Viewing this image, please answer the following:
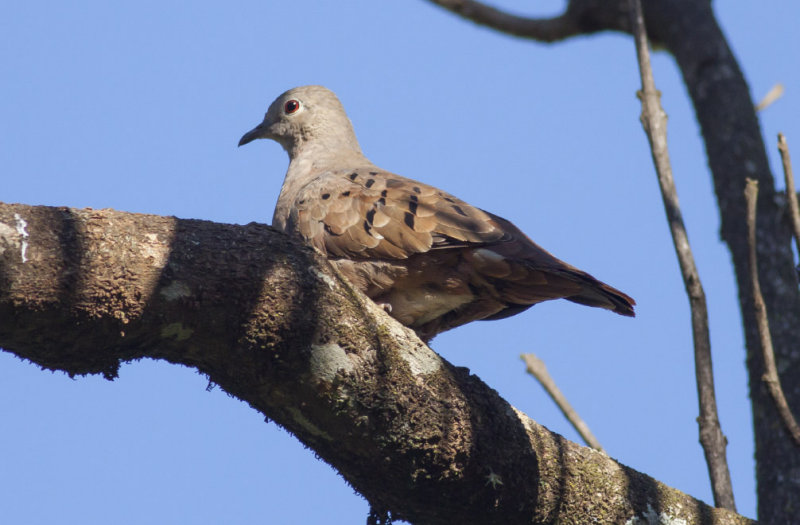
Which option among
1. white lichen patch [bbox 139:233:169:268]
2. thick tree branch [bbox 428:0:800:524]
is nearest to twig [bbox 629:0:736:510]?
thick tree branch [bbox 428:0:800:524]

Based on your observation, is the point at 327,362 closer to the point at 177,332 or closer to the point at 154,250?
the point at 177,332

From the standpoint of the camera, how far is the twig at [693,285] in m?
3.83

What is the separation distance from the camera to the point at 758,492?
4316 mm

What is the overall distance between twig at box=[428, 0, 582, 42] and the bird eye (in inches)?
91.4

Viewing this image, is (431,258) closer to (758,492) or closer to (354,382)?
(354,382)

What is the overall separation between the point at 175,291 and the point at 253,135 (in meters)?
4.24

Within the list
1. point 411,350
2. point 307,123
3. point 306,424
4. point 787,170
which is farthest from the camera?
point 307,123

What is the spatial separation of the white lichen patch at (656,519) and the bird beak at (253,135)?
4.39 m

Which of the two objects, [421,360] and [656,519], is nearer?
[421,360]

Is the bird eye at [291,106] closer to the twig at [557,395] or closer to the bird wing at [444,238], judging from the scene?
the bird wing at [444,238]

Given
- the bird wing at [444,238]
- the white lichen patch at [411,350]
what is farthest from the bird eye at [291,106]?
the white lichen patch at [411,350]

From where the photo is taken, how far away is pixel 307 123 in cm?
Answer: 660

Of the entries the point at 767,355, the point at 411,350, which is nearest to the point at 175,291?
the point at 411,350

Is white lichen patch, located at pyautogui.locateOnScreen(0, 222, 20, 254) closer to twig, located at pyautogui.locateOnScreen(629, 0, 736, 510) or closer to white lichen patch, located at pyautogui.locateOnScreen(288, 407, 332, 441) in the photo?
white lichen patch, located at pyautogui.locateOnScreen(288, 407, 332, 441)
